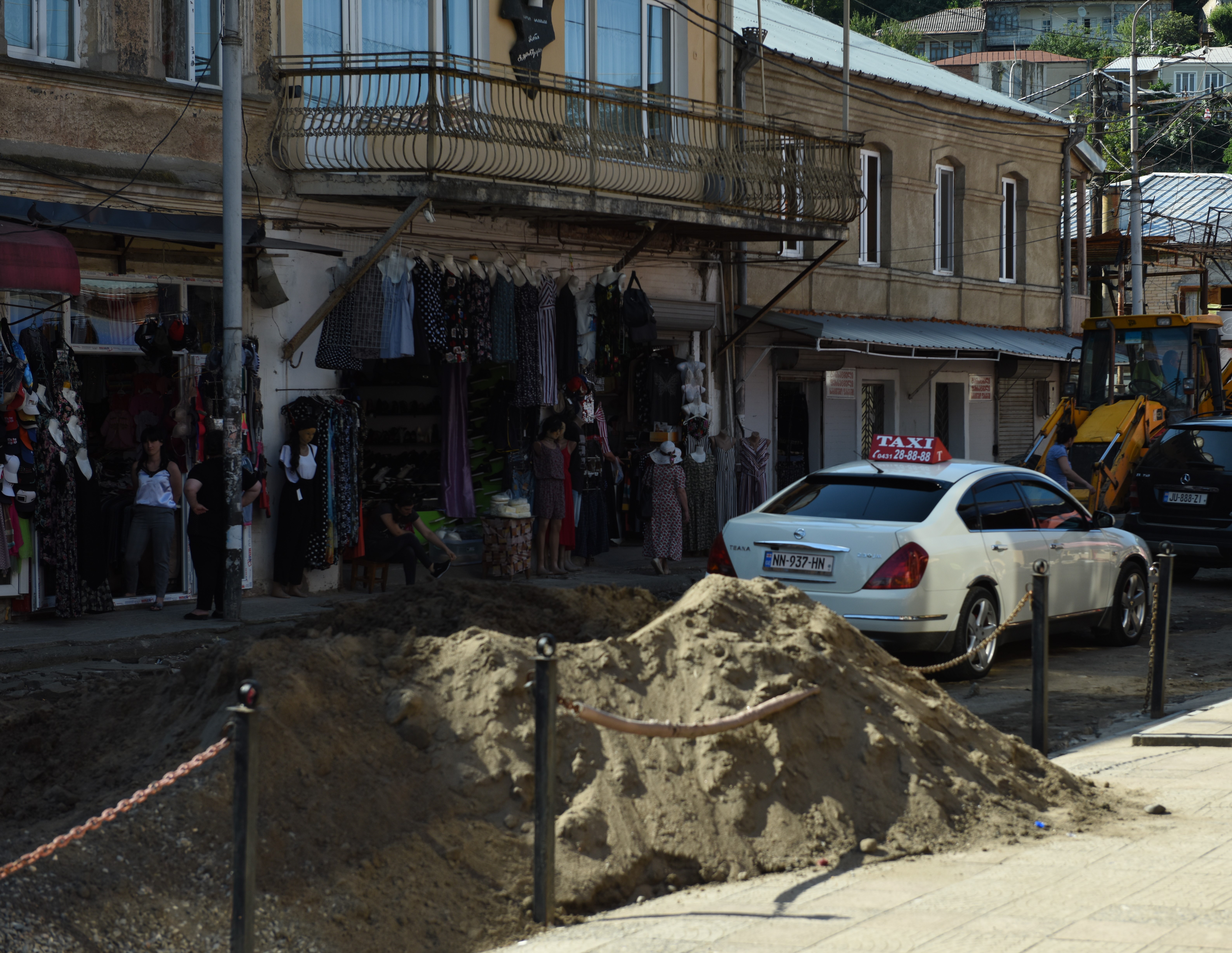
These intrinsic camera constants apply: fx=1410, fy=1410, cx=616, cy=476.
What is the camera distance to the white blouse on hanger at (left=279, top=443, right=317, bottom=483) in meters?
13.2

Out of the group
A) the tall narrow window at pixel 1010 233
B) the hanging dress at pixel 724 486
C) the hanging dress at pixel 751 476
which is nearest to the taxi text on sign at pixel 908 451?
the hanging dress at pixel 724 486

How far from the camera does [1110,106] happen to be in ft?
194

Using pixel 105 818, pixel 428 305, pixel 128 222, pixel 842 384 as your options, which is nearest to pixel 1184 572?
pixel 842 384

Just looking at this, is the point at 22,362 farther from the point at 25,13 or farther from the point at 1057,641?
the point at 1057,641

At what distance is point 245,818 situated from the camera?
4.12 metres

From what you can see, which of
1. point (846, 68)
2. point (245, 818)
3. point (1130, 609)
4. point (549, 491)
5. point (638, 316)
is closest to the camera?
point (245, 818)

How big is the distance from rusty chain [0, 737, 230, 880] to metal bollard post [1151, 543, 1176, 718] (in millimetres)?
6431

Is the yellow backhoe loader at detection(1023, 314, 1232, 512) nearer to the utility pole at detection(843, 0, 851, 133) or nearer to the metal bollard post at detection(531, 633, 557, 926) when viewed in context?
the utility pole at detection(843, 0, 851, 133)

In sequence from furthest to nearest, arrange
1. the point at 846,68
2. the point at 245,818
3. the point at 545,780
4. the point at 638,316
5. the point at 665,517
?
the point at 846,68 → the point at 638,316 → the point at 665,517 → the point at 545,780 → the point at 245,818

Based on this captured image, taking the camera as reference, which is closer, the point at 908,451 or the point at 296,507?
the point at 908,451

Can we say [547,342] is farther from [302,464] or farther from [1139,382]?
[1139,382]

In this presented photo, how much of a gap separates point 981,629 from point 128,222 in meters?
7.48

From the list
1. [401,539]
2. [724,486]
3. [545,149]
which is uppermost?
[545,149]

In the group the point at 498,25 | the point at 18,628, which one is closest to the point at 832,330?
the point at 498,25
